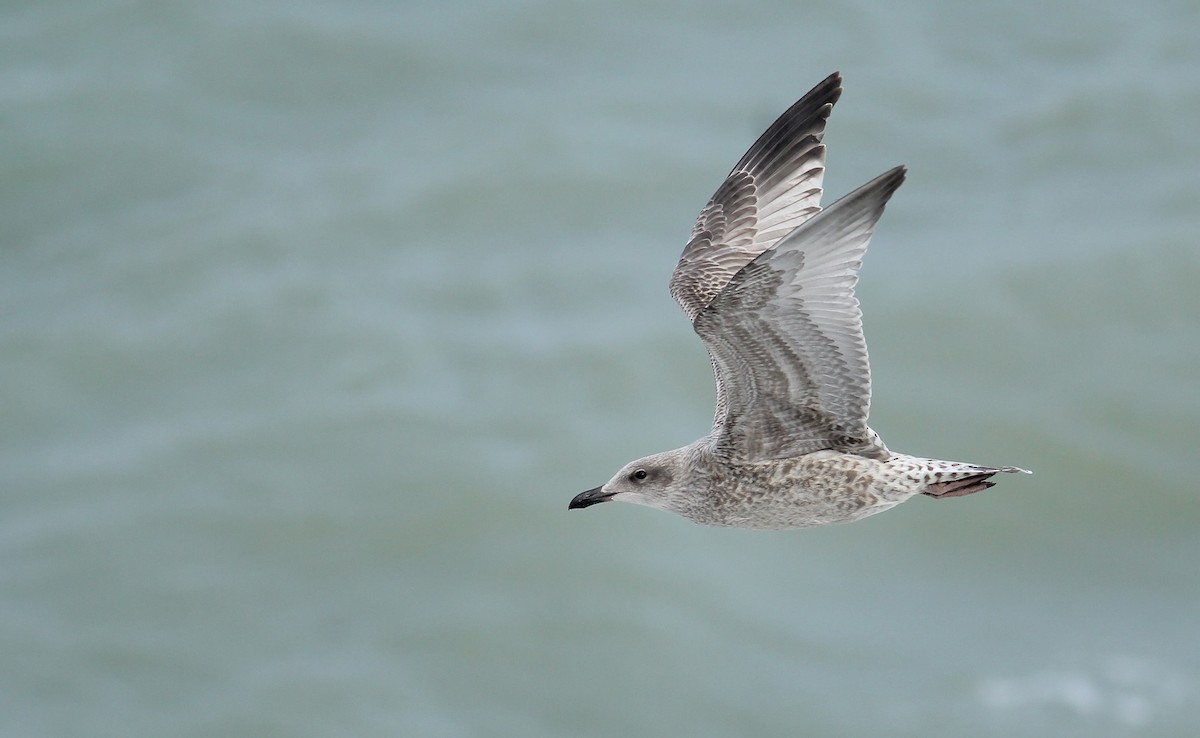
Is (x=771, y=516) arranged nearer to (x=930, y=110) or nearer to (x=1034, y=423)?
(x=1034, y=423)

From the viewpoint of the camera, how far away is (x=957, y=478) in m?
8.41

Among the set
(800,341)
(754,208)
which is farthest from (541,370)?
(800,341)

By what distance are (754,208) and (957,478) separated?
8.81 ft

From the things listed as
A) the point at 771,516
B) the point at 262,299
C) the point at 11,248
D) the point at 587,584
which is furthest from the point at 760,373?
the point at 11,248

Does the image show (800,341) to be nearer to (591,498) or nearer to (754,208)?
(591,498)

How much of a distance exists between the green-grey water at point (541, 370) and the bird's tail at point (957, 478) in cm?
1581

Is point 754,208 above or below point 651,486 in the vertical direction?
above

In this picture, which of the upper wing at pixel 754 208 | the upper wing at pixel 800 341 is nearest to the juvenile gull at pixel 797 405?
the upper wing at pixel 800 341

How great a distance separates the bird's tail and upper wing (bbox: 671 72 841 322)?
2038 mm

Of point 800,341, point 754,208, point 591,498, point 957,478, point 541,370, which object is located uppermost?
point 541,370

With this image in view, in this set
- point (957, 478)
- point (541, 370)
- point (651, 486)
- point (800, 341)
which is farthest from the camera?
point (541, 370)

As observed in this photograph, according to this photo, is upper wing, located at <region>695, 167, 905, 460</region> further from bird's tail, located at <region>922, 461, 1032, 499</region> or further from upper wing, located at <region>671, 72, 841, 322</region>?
upper wing, located at <region>671, 72, 841, 322</region>

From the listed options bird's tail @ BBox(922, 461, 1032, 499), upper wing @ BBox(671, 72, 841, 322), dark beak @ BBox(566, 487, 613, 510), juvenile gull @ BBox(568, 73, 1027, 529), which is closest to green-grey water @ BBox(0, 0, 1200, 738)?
upper wing @ BBox(671, 72, 841, 322)

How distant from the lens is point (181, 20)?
109ft
